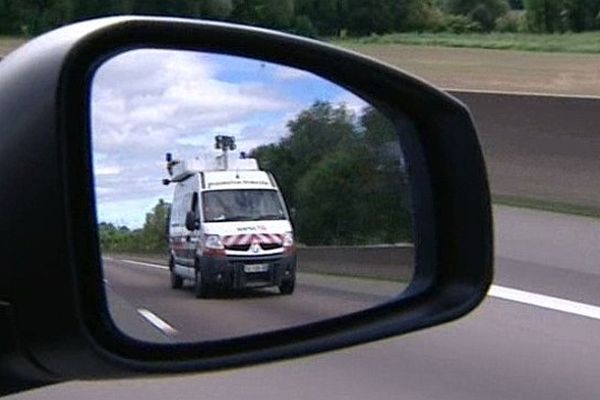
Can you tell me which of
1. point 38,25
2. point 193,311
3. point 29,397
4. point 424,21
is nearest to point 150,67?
point 193,311

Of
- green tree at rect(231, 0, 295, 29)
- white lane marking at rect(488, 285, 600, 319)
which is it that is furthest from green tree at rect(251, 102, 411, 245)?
green tree at rect(231, 0, 295, 29)

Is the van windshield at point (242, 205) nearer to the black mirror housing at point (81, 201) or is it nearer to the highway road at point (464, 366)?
the black mirror housing at point (81, 201)

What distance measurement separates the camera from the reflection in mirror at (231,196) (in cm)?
271

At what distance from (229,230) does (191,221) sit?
200mm

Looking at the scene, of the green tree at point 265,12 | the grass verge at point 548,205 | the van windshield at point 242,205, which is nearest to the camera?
the van windshield at point 242,205

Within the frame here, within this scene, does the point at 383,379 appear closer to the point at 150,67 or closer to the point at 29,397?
the point at 29,397

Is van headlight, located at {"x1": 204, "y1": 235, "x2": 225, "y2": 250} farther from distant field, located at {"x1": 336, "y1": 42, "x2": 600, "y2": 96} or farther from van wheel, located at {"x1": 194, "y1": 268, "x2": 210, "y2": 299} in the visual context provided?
distant field, located at {"x1": 336, "y1": 42, "x2": 600, "y2": 96}

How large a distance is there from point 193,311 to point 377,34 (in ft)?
56.5

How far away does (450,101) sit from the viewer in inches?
124

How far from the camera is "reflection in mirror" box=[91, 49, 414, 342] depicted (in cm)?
271

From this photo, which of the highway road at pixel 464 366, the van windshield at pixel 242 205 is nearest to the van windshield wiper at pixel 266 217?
the van windshield at pixel 242 205

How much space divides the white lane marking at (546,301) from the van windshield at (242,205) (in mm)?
7134

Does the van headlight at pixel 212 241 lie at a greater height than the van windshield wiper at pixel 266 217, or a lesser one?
lesser

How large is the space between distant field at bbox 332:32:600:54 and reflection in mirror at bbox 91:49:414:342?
1640 cm
